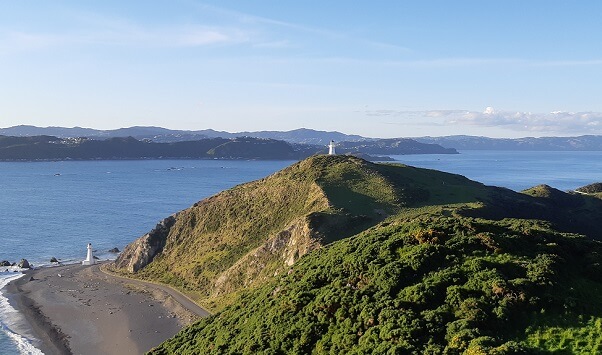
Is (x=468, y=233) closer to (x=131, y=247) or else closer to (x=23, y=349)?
(x=23, y=349)

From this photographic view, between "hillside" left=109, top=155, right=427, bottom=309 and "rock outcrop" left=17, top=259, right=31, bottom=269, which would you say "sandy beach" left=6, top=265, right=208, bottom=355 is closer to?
"hillside" left=109, top=155, right=427, bottom=309

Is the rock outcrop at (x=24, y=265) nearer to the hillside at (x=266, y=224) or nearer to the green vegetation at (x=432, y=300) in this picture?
the hillside at (x=266, y=224)

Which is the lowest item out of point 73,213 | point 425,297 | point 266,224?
point 73,213

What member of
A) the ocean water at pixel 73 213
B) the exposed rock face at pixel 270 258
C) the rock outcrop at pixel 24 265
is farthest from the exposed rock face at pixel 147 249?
the exposed rock face at pixel 270 258

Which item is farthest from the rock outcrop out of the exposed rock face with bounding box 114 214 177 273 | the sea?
the exposed rock face with bounding box 114 214 177 273

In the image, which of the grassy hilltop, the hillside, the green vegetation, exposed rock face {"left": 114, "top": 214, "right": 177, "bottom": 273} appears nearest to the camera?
the green vegetation

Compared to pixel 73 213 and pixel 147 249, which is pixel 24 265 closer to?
pixel 147 249

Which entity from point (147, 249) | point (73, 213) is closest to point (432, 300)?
point (147, 249)
